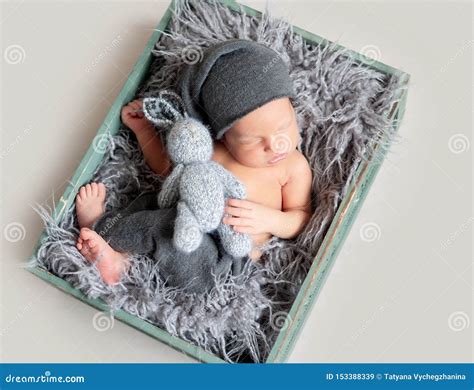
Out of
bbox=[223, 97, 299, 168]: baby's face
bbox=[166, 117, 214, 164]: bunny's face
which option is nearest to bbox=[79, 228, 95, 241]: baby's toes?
bbox=[166, 117, 214, 164]: bunny's face

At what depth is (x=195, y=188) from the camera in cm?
132

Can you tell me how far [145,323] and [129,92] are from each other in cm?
49

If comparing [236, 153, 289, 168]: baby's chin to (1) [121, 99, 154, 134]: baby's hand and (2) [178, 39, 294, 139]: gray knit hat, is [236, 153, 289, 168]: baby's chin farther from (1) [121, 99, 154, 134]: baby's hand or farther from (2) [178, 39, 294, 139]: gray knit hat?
(1) [121, 99, 154, 134]: baby's hand

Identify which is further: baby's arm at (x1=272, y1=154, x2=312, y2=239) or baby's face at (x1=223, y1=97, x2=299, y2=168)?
baby's arm at (x1=272, y1=154, x2=312, y2=239)

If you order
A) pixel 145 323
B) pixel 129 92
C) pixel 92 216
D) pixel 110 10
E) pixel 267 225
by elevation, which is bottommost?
pixel 145 323

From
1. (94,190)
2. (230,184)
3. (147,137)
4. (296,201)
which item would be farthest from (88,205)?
(296,201)

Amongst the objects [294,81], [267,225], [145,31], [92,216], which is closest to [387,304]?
[267,225]

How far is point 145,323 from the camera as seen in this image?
54.5 inches

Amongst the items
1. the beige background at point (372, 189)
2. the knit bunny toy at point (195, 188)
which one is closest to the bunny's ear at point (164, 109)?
the knit bunny toy at point (195, 188)

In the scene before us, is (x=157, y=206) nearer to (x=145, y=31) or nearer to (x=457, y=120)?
(x=145, y=31)

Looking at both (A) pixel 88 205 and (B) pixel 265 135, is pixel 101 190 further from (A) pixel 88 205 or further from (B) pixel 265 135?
(B) pixel 265 135

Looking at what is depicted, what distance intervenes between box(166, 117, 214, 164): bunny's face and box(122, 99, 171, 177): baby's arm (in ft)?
0.47

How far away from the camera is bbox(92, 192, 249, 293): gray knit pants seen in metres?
1.37

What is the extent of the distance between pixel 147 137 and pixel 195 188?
24 centimetres
